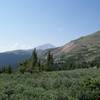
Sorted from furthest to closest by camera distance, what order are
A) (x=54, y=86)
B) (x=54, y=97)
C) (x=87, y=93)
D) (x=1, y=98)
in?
(x=54, y=86) < (x=87, y=93) < (x=54, y=97) < (x=1, y=98)

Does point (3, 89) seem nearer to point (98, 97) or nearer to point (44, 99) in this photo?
point (44, 99)

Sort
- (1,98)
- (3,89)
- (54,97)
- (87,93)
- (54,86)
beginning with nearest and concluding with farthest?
(1,98) → (54,97) → (3,89) → (87,93) → (54,86)

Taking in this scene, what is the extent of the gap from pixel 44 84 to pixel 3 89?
20.6 feet

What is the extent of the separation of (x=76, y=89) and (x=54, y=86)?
2.27 meters

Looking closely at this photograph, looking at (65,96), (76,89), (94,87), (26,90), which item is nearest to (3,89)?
(26,90)

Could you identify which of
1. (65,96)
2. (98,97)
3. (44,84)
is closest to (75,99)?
(65,96)

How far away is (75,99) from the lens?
2059cm

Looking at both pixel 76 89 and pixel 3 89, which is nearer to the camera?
pixel 3 89

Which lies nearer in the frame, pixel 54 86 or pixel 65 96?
pixel 65 96

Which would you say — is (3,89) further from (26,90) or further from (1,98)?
(1,98)

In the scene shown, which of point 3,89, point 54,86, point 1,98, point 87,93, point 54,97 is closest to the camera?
point 1,98

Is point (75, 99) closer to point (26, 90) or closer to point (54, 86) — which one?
point (26, 90)

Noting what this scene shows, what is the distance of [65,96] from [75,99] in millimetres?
849

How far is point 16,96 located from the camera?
1912cm
